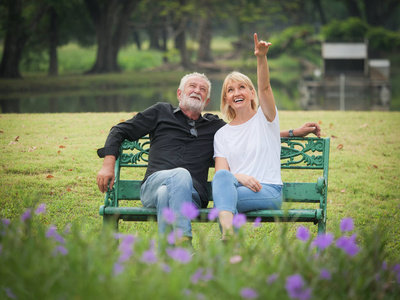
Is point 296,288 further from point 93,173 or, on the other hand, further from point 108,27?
point 108,27

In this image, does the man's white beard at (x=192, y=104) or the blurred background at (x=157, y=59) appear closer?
the man's white beard at (x=192, y=104)

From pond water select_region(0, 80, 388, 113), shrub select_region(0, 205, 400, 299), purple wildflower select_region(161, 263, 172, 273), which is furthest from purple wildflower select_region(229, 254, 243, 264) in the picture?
pond water select_region(0, 80, 388, 113)

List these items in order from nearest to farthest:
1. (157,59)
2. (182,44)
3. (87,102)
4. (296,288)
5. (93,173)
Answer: (296,288) → (93,173) → (87,102) → (182,44) → (157,59)

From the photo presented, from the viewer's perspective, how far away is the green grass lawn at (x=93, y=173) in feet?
17.3

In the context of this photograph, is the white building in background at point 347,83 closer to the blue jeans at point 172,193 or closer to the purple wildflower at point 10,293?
the blue jeans at point 172,193

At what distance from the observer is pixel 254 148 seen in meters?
3.91

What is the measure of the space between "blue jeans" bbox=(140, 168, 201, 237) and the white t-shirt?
15.6 inches

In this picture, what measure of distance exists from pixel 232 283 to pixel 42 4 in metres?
26.1

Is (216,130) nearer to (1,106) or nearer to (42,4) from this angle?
(1,106)

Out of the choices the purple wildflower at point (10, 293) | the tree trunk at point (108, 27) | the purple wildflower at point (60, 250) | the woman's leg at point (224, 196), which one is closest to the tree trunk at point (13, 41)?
the tree trunk at point (108, 27)

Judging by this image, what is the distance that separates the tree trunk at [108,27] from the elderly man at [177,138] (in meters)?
26.0

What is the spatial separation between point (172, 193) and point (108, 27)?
27424 mm

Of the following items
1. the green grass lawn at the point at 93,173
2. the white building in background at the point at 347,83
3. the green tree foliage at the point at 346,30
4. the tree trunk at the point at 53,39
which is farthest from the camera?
the green tree foliage at the point at 346,30

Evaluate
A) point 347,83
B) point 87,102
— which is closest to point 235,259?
point 87,102
